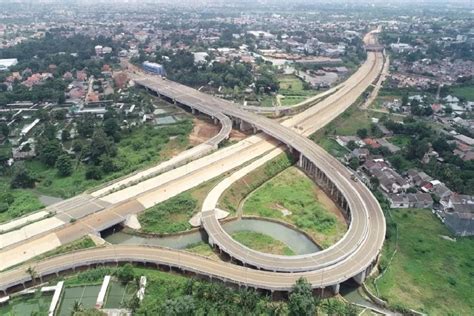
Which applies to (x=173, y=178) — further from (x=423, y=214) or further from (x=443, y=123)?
(x=443, y=123)

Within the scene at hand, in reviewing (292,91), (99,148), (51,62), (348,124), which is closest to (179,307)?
(99,148)

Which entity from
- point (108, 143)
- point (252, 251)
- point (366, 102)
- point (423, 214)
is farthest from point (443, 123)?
point (108, 143)

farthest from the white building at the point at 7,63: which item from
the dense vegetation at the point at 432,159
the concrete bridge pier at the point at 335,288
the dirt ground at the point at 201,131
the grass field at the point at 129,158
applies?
the concrete bridge pier at the point at 335,288

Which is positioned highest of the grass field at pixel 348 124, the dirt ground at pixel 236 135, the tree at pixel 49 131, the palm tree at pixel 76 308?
the tree at pixel 49 131

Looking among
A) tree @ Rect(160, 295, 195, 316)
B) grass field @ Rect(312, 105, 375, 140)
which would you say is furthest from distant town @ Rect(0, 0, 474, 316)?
grass field @ Rect(312, 105, 375, 140)

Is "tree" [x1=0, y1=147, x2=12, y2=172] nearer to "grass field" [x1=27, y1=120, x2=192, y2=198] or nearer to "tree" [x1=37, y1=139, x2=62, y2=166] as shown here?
"grass field" [x1=27, y1=120, x2=192, y2=198]

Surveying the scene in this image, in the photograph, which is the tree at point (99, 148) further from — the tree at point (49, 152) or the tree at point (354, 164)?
the tree at point (354, 164)
